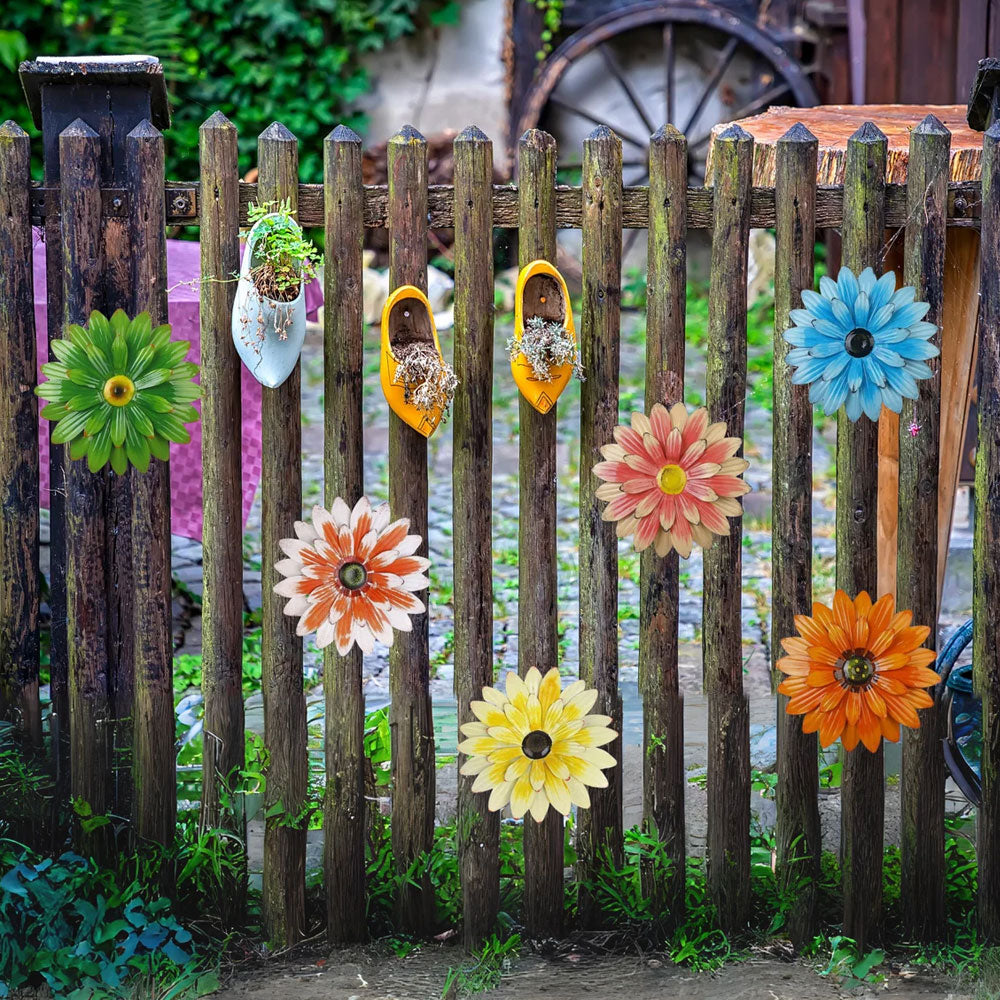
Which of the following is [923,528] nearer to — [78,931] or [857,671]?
[857,671]

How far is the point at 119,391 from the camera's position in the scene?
103 inches

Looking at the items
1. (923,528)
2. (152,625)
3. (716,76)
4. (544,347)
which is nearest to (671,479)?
(544,347)

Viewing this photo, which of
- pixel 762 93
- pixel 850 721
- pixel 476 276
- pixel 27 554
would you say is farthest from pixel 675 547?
pixel 762 93

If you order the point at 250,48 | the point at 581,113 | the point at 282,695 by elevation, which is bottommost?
the point at 282,695

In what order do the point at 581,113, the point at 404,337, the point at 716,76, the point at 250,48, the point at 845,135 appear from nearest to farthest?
the point at 404,337, the point at 845,135, the point at 716,76, the point at 250,48, the point at 581,113

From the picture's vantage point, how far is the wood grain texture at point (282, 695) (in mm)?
2592

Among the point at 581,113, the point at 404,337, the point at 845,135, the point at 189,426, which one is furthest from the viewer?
the point at 581,113

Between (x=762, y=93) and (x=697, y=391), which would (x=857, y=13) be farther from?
(x=697, y=391)

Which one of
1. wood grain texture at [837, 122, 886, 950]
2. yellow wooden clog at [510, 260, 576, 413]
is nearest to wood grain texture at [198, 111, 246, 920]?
yellow wooden clog at [510, 260, 576, 413]

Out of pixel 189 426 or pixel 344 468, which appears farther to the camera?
pixel 189 426

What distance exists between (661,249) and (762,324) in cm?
707

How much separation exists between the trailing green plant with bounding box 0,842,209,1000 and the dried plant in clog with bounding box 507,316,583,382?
122cm

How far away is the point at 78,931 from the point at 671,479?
54.5 inches

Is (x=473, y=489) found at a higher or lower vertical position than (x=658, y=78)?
lower
